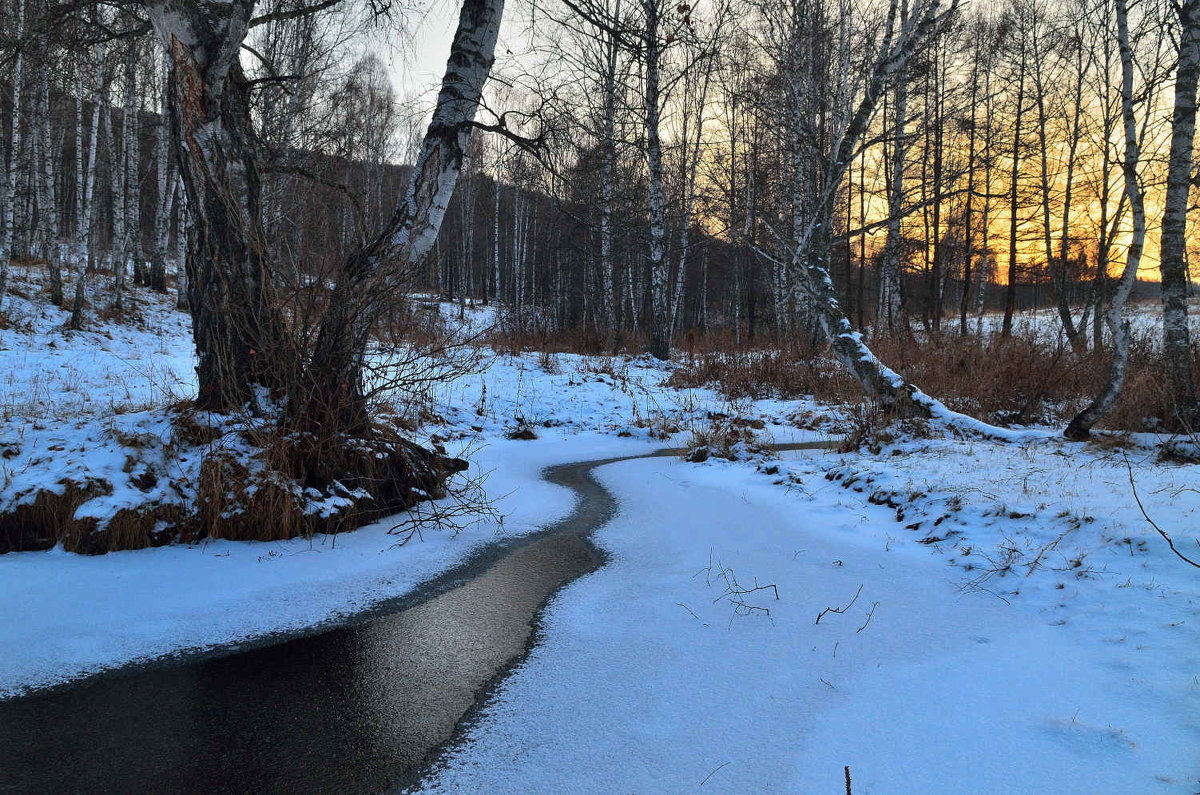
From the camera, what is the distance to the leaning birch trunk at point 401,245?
3820mm

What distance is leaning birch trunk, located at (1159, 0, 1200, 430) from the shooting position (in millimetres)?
4848

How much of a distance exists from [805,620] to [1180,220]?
5.46m

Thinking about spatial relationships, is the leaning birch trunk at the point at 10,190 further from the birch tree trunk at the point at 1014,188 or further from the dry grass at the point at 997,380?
the birch tree trunk at the point at 1014,188

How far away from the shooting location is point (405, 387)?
4023 millimetres

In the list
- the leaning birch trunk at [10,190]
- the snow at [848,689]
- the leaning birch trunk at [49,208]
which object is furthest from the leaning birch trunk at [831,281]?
the leaning birch trunk at [49,208]

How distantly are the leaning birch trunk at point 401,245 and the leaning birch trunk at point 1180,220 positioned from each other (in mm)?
5654

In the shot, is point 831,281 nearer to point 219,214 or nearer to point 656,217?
point 219,214

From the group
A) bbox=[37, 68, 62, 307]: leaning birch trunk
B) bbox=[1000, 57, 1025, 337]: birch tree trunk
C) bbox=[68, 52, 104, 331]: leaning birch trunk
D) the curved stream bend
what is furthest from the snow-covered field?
bbox=[1000, 57, 1025, 337]: birch tree trunk

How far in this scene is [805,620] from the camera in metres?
2.53

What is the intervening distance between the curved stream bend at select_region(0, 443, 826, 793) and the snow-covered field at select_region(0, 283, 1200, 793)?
0.17 metres

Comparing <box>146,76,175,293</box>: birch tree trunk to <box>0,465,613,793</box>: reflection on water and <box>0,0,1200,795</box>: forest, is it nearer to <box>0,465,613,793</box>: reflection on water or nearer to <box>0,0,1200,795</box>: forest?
<box>0,0,1200,795</box>: forest

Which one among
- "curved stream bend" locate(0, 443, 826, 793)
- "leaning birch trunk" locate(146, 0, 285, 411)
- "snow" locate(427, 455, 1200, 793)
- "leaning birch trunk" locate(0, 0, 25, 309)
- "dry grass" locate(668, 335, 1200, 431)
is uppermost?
"leaning birch trunk" locate(0, 0, 25, 309)

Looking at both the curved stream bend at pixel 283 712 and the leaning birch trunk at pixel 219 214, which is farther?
the leaning birch trunk at pixel 219 214

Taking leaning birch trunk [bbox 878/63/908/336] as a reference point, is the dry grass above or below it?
below
